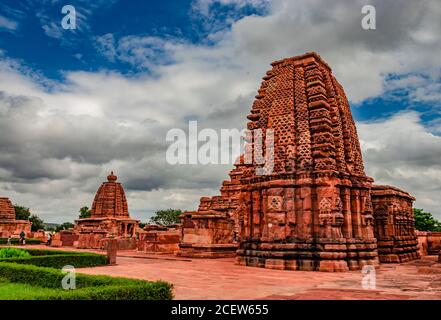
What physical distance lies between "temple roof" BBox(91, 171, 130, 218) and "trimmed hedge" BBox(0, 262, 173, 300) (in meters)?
33.0

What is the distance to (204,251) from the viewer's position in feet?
60.0

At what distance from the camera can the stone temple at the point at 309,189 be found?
1219cm

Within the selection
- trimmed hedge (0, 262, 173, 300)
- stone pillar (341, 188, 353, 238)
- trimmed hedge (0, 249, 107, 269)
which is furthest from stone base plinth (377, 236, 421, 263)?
trimmed hedge (0, 262, 173, 300)

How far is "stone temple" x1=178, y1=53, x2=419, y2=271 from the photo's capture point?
1219 cm

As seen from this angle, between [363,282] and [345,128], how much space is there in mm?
7118

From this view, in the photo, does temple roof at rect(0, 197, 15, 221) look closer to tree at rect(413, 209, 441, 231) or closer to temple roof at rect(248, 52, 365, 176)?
temple roof at rect(248, 52, 365, 176)

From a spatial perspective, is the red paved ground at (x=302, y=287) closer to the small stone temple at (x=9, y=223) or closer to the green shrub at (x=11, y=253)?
the green shrub at (x=11, y=253)

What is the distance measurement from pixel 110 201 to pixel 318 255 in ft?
111

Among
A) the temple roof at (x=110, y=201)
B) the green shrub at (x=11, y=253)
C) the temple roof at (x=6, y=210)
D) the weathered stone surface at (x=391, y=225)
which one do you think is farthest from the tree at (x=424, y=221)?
the temple roof at (x=6, y=210)

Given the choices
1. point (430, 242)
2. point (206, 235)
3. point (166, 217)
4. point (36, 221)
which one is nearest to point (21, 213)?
point (36, 221)

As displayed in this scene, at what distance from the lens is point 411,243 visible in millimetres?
17344

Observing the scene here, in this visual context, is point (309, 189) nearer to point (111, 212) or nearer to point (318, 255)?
point (318, 255)
